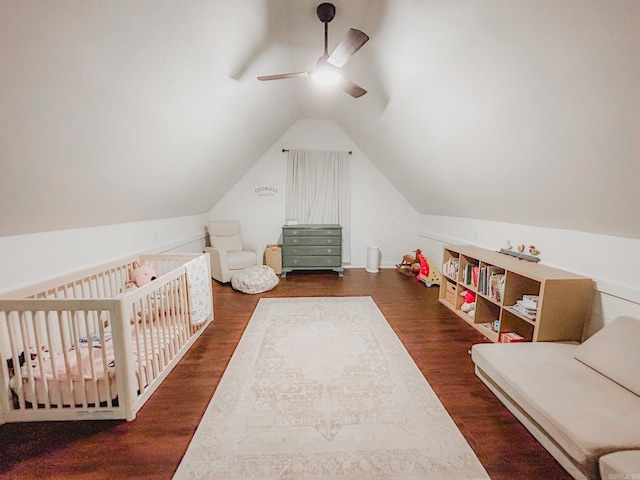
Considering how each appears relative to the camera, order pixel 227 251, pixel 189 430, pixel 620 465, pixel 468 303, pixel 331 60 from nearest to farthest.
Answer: pixel 620 465 < pixel 189 430 < pixel 331 60 < pixel 468 303 < pixel 227 251

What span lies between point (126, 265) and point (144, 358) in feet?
4.18

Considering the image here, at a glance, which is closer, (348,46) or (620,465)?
(620,465)

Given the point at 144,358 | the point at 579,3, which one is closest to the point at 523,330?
the point at 579,3

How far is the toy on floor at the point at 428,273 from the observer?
4117mm

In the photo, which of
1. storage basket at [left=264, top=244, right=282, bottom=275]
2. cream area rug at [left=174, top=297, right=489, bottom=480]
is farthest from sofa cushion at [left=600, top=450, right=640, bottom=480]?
storage basket at [left=264, top=244, right=282, bottom=275]

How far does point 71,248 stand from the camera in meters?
2.16

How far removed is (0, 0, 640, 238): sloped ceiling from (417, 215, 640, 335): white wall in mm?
109

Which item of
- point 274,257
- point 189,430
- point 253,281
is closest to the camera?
point 189,430

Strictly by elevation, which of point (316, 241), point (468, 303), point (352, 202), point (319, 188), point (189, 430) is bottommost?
point (189, 430)

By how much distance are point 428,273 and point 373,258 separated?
1028 mm

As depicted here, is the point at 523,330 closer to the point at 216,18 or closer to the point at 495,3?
the point at 495,3

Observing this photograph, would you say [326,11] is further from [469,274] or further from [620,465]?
[620,465]

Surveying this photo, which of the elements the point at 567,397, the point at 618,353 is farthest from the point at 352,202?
the point at 567,397

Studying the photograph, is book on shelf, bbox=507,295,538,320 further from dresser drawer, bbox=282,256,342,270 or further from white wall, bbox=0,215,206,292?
white wall, bbox=0,215,206,292
